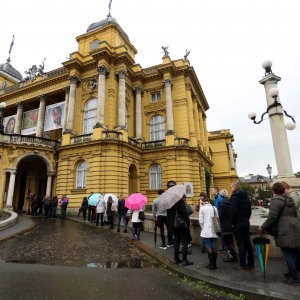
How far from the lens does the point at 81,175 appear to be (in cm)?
2312

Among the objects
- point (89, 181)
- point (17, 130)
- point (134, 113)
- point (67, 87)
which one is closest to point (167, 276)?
point (89, 181)

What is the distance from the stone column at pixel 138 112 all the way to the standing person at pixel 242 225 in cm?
2166

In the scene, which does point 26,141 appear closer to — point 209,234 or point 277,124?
point 277,124

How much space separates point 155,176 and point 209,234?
65.1ft

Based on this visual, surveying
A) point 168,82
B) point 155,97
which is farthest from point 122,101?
point 168,82

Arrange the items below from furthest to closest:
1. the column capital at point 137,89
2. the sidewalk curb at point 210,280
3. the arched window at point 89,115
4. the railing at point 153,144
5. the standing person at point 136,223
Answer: the column capital at point 137,89 → the arched window at point 89,115 → the railing at point 153,144 → the standing person at point 136,223 → the sidewalk curb at point 210,280

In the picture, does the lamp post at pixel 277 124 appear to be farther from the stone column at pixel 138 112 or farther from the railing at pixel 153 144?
the stone column at pixel 138 112

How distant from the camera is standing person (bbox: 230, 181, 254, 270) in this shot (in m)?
5.70

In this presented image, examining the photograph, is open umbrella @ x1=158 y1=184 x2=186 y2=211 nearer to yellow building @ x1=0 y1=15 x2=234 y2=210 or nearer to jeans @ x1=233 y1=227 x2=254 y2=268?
jeans @ x1=233 y1=227 x2=254 y2=268

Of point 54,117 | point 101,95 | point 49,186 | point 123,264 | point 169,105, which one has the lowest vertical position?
point 123,264

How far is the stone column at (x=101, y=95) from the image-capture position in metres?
23.5

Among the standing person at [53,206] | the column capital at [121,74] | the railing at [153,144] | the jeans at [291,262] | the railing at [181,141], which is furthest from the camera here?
the column capital at [121,74]

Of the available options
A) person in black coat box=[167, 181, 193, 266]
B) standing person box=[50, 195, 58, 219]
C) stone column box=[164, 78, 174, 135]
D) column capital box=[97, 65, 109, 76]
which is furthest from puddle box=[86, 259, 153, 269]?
column capital box=[97, 65, 109, 76]

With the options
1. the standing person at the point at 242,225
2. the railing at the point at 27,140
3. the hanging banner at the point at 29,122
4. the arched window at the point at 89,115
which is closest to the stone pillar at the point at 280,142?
the standing person at the point at 242,225
